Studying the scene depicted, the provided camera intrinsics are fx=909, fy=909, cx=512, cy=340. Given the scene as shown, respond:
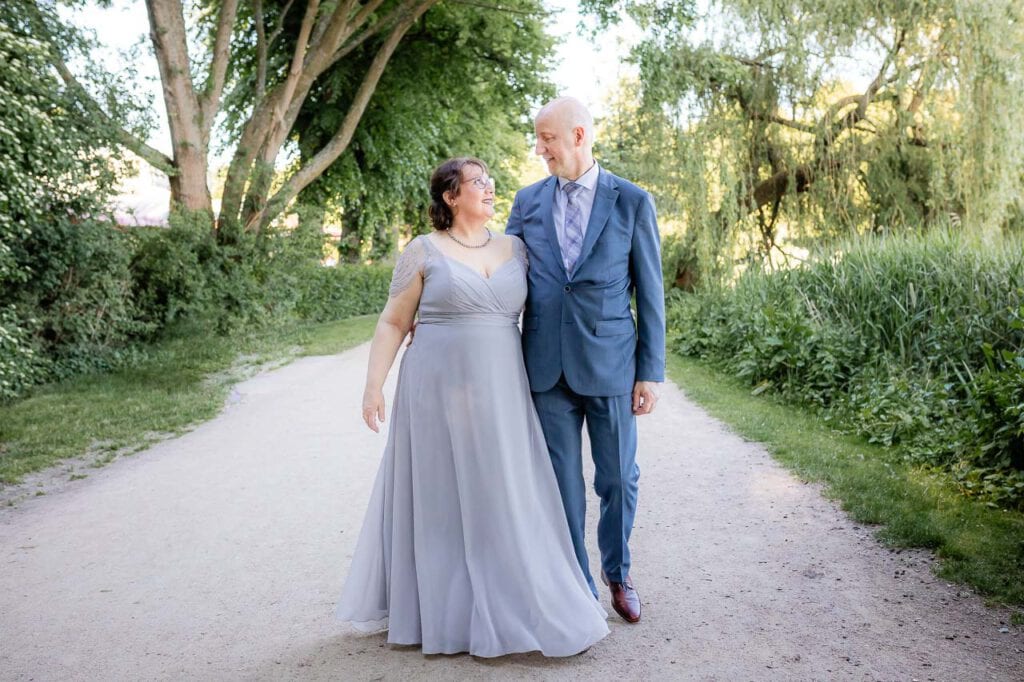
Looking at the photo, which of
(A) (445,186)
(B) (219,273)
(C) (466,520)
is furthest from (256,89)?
(C) (466,520)

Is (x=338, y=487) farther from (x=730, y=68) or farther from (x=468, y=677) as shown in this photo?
(x=730, y=68)

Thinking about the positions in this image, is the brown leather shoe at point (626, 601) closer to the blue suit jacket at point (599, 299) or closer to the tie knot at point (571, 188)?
the blue suit jacket at point (599, 299)

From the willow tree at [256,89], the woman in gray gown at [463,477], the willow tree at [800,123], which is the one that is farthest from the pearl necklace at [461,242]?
the willow tree at [800,123]

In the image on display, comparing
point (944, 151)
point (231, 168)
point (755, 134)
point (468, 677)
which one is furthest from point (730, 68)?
point (468, 677)

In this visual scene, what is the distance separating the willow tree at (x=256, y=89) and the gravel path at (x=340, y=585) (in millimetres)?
8141

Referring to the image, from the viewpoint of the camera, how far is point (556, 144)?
12.3 ft

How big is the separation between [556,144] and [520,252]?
48cm

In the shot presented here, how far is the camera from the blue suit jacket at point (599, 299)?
12.3ft

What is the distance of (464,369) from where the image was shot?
3.70 m

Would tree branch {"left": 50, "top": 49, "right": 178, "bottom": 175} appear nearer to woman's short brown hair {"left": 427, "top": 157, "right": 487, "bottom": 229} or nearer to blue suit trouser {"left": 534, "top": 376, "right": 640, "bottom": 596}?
woman's short brown hair {"left": 427, "top": 157, "right": 487, "bottom": 229}

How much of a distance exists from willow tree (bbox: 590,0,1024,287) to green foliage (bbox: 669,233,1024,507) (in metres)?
3.38

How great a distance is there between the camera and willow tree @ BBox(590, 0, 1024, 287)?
1420cm

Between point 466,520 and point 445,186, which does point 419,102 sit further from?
point 466,520

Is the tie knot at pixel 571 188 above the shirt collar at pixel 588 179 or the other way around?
the other way around
